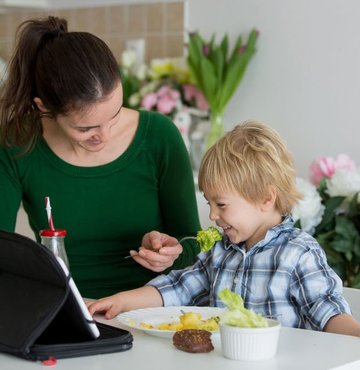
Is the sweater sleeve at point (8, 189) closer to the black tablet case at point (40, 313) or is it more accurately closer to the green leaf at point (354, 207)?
the black tablet case at point (40, 313)

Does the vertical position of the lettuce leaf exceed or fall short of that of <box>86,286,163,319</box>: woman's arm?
it exceeds it

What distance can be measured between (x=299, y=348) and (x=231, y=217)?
0.42m

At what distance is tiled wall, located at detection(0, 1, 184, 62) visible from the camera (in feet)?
12.4

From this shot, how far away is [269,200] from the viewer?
1815 mm

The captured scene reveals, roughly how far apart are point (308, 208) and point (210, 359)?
137 cm

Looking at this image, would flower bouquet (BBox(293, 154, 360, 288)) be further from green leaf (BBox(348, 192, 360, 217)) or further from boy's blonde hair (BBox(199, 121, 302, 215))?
boy's blonde hair (BBox(199, 121, 302, 215))

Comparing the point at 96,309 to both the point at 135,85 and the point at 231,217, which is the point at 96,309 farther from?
the point at 135,85

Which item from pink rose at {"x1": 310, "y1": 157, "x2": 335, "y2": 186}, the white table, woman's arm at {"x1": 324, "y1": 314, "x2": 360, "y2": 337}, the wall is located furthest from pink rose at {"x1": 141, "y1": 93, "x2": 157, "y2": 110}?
the white table

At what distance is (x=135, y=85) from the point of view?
3.70 metres

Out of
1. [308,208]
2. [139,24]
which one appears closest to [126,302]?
[308,208]

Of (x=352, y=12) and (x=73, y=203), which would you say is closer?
(x=73, y=203)

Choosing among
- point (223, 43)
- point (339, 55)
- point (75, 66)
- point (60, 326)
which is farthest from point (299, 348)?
point (223, 43)

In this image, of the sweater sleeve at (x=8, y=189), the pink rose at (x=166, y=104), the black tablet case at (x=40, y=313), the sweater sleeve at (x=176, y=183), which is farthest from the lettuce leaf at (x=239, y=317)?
the pink rose at (x=166, y=104)

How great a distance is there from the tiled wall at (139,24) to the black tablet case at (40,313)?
2.42 meters
